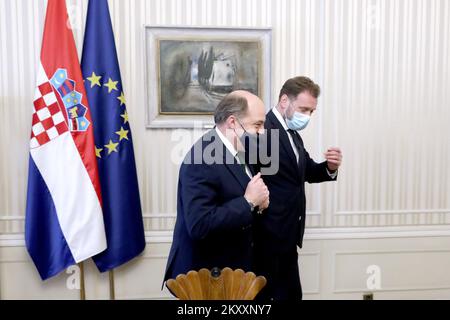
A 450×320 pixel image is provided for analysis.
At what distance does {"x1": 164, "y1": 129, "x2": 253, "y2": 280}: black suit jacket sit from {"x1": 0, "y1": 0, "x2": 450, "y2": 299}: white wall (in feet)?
3.75

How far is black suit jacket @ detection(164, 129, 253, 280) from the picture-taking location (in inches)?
56.4

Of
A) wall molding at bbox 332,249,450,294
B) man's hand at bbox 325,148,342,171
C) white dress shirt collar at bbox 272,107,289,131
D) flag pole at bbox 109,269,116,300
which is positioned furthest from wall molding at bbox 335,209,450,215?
flag pole at bbox 109,269,116,300

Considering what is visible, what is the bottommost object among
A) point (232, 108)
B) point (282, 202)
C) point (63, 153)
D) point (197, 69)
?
point (282, 202)

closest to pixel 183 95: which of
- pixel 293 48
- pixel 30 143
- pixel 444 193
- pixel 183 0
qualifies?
pixel 183 0

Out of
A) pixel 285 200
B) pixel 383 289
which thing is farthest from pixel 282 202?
pixel 383 289

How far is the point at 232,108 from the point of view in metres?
1.57

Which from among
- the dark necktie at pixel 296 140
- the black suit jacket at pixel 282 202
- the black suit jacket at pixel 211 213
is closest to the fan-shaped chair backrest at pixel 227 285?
the black suit jacket at pixel 211 213

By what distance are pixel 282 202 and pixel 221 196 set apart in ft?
1.61

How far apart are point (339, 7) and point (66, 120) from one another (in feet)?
6.64

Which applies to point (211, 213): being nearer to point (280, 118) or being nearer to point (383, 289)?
point (280, 118)

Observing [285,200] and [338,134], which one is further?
[338,134]

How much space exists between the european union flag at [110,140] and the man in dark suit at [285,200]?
985 millimetres

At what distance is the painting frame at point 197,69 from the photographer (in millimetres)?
2564

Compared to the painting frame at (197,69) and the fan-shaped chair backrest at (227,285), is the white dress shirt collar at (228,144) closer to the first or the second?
the fan-shaped chair backrest at (227,285)
